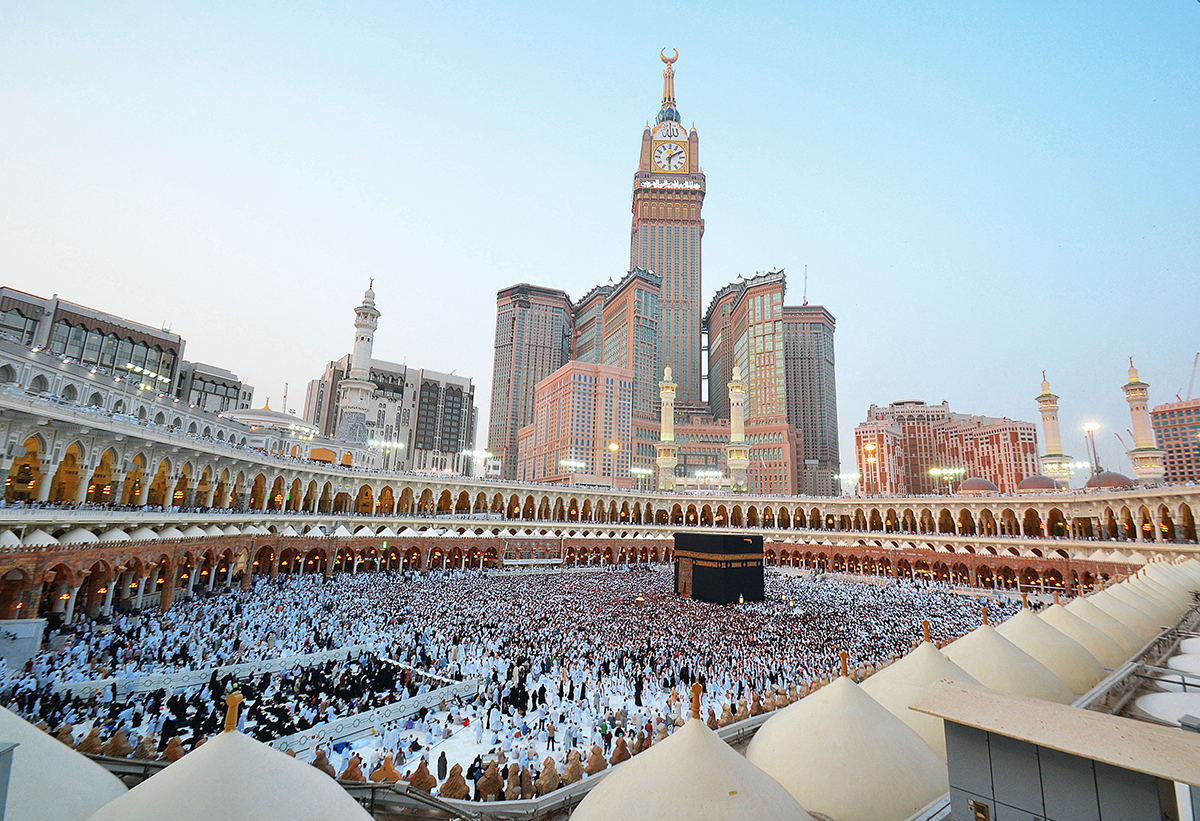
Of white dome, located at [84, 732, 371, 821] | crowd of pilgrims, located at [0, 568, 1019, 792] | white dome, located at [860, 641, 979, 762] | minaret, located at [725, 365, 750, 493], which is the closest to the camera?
white dome, located at [84, 732, 371, 821]

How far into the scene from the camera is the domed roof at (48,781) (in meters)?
3.81

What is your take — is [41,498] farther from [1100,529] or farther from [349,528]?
[1100,529]

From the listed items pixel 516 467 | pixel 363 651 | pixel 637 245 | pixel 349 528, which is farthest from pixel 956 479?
pixel 363 651

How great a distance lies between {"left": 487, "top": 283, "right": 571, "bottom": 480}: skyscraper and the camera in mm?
124125

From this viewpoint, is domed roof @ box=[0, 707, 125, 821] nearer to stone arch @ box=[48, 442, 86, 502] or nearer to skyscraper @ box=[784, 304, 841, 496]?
stone arch @ box=[48, 442, 86, 502]

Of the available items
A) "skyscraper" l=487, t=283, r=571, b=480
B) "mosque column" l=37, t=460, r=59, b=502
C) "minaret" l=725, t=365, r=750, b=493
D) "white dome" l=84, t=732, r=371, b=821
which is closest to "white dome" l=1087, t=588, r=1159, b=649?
"white dome" l=84, t=732, r=371, b=821

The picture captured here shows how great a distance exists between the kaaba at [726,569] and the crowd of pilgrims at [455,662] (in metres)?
1.27

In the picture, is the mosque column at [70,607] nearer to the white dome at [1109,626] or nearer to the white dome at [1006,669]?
the white dome at [1006,669]

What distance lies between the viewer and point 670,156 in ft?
407

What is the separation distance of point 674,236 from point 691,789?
4928 inches

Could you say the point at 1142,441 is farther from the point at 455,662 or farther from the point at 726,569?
the point at 455,662

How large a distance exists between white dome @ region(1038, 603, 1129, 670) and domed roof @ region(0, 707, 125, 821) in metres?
11.0

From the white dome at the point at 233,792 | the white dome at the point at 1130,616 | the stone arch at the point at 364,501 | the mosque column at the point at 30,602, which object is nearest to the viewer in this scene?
the white dome at the point at 233,792

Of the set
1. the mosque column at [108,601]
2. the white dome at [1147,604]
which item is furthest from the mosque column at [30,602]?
the white dome at [1147,604]
